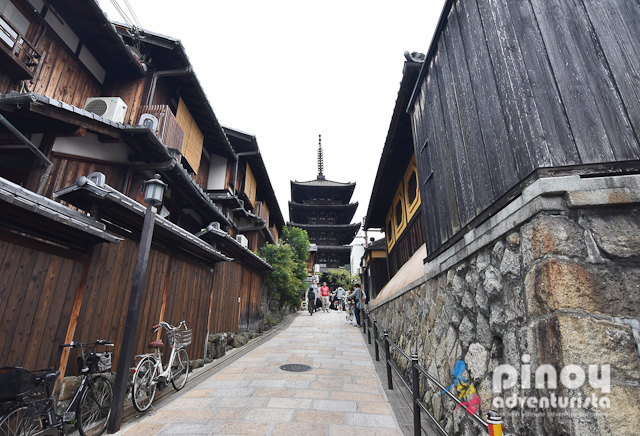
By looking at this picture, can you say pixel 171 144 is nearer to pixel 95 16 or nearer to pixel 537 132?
pixel 95 16

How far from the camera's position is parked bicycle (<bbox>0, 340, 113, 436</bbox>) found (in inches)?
118

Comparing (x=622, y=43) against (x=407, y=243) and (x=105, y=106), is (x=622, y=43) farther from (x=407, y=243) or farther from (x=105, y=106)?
(x=105, y=106)

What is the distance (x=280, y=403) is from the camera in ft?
16.2

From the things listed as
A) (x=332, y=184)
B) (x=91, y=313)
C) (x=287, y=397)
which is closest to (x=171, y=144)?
(x=91, y=313)

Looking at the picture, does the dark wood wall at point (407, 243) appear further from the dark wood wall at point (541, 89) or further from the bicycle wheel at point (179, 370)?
the bicycle wheel at point (179, 370)

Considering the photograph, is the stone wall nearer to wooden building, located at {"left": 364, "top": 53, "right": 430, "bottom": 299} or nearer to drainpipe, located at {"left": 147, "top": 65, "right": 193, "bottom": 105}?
wooden building, located at {"left": 364, "top": 53, "right": 430, "bottom": 299}

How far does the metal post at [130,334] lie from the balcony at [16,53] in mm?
4059

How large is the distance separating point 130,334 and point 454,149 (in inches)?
222

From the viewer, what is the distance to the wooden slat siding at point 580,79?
2.71 meters

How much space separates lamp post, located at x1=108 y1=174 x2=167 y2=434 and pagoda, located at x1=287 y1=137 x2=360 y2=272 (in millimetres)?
31651

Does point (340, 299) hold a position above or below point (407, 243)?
below

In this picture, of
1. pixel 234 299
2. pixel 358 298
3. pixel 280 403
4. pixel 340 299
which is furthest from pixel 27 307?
pixel 340 299

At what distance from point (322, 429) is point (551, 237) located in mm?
3727

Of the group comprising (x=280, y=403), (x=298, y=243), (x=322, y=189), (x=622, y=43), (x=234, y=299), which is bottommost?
(x=280, y=403)
